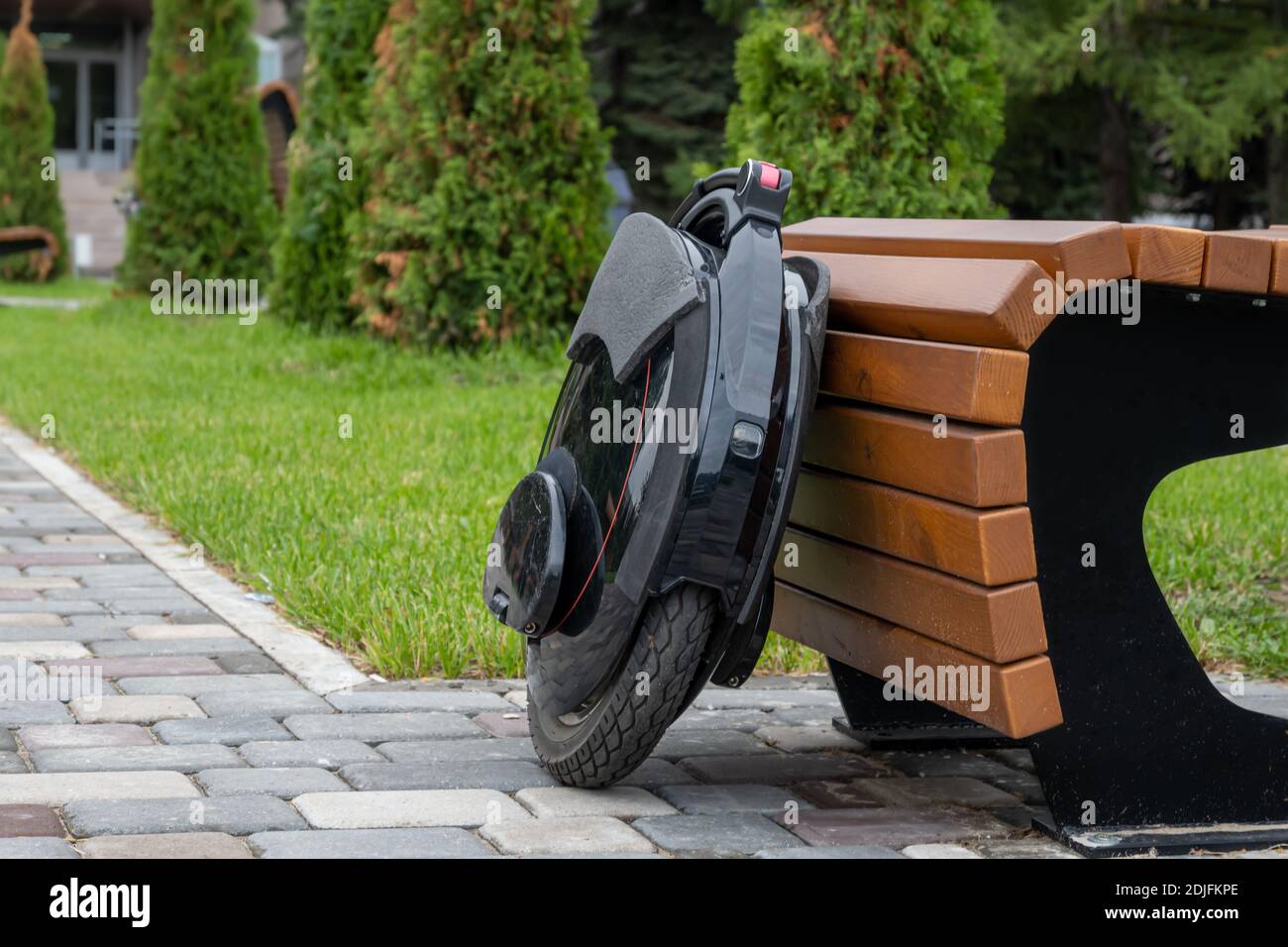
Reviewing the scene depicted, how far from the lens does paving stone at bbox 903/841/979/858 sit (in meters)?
2.80

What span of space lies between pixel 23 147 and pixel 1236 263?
22.9m

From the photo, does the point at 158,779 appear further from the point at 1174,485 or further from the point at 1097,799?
the point at 1174,485

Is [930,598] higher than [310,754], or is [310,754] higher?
[930,598]

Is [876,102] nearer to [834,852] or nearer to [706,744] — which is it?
[706,744]

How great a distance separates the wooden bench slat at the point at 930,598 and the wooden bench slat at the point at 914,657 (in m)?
0.02

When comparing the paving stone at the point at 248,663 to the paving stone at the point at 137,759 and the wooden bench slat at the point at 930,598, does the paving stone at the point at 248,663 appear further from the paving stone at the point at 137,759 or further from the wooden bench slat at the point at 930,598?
the wooden bench slat at the point at 930,598

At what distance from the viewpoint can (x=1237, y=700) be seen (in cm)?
404

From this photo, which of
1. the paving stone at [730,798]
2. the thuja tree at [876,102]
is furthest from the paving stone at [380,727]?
the thuja tree at [876,102]

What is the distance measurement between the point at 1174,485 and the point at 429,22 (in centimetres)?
569

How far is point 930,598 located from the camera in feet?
9.34

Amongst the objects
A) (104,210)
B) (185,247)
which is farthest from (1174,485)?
(104,210)

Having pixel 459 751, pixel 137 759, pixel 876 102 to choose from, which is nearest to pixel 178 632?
pixel 137 759
